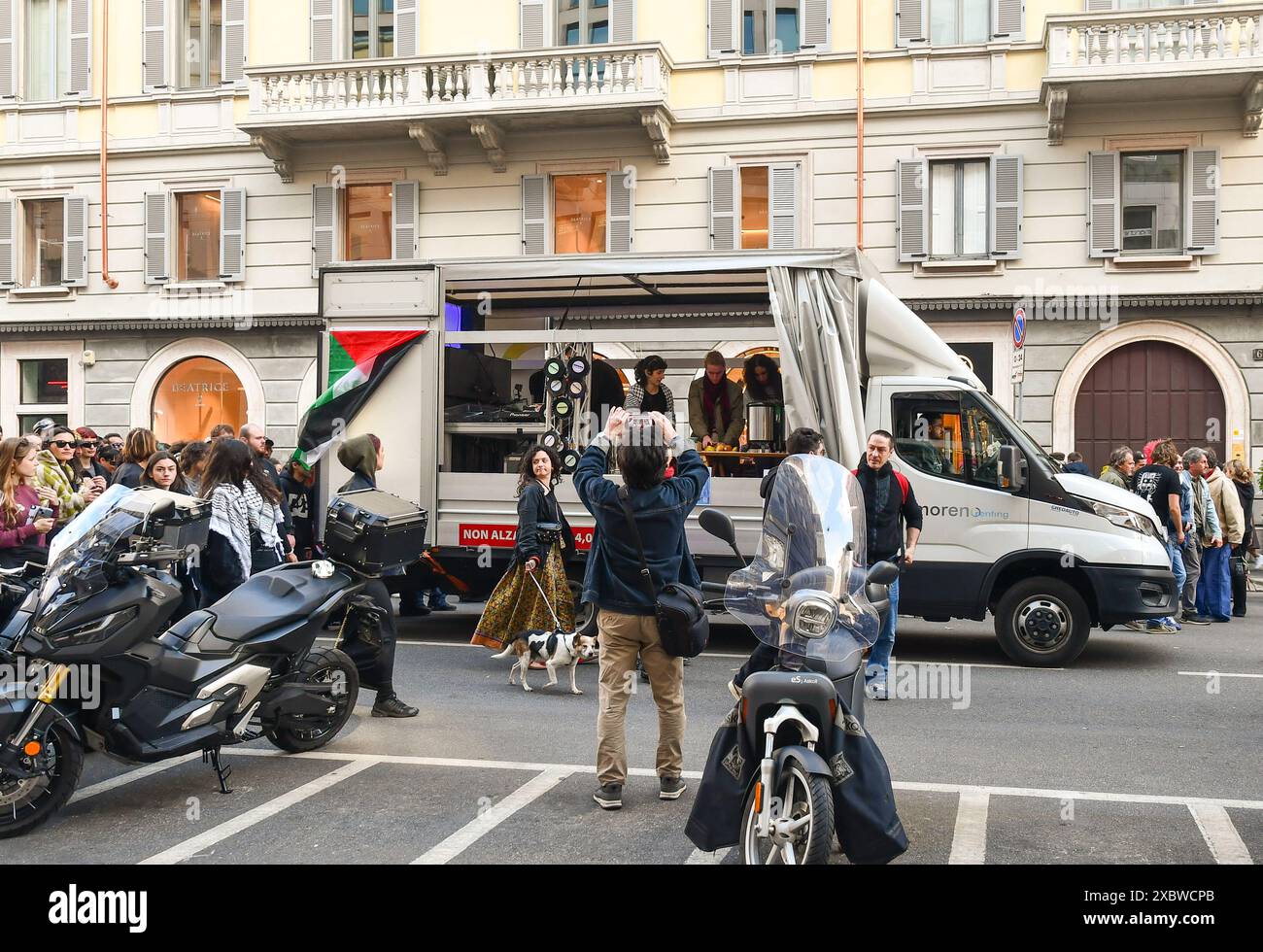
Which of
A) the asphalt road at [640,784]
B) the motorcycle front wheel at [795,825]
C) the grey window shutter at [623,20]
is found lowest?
the asphalt road at [640,784]

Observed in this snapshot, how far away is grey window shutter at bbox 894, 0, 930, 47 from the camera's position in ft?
61.5

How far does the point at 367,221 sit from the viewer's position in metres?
20.9

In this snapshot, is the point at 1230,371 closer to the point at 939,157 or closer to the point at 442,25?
the point at 939,157

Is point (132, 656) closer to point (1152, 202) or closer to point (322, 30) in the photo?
point (1152, 202)

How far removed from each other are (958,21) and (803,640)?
17.1 m

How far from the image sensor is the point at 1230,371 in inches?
699

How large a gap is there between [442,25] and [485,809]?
58.7ft

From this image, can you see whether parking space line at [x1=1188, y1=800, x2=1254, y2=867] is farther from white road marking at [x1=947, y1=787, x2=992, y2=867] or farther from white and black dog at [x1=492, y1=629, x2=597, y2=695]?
white and black dog at [x1=492, y1=629, x2=597, y2=695]

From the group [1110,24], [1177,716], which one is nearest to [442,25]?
[1110,24]

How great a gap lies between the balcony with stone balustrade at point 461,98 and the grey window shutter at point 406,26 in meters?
0.92

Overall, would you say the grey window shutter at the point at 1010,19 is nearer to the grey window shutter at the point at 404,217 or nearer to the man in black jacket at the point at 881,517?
the grey window shutter at the point at 404,217

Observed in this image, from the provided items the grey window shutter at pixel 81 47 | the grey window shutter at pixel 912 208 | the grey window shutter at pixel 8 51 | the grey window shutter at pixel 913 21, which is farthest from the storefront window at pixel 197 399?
the grey window shutter at pixel 913 21

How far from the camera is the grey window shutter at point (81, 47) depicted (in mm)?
21984

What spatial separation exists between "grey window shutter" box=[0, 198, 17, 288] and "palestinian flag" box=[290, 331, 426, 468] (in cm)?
1472
